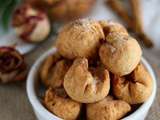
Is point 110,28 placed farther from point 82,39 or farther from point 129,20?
point 129,20

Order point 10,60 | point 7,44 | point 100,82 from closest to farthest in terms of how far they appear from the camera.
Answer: point 100,82
point 10,60
point 7,44

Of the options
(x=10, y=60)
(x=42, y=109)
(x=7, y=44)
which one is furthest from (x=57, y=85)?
(x=7, y=44)

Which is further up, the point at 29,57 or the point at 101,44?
the point at 101,44

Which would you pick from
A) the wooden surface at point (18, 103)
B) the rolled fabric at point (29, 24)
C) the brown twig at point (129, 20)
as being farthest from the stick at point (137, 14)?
the rolled fabric at point (29, 24)

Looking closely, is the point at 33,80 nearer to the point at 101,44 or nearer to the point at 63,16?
the point at 101,44

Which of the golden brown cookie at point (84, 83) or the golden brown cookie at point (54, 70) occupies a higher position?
the golden brown cookie at point (84, 83)

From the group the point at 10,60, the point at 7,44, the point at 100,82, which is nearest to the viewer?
the point at 100,82

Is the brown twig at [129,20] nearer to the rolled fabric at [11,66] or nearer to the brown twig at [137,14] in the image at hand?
the brown twig at [137,14]

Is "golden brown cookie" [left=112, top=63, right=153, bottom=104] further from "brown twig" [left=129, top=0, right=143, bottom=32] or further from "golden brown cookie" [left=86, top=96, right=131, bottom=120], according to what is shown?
"brown twig" [left=129, top=0, right=143, bottom=32]
